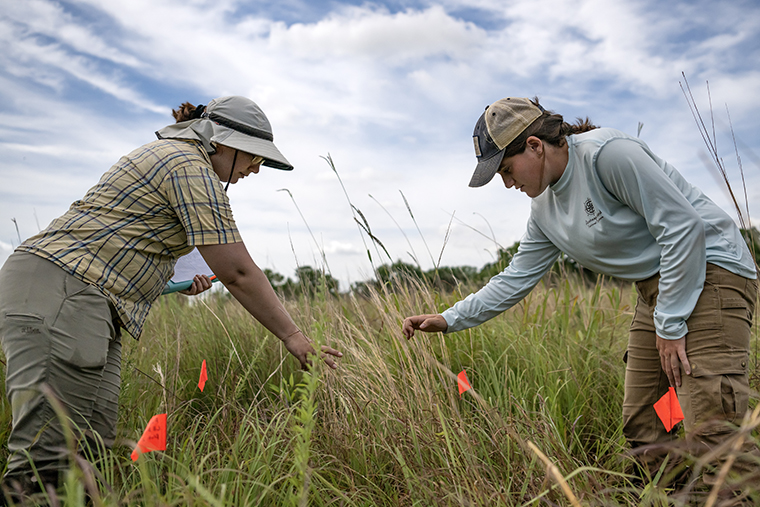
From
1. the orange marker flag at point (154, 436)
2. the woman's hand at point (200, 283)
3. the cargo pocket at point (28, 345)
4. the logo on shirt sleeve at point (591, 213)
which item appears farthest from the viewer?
the woman's hand at point (200, 283)

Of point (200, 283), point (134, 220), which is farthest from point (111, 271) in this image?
point (200, 283)

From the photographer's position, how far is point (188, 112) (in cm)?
222

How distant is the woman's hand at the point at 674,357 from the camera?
180cm

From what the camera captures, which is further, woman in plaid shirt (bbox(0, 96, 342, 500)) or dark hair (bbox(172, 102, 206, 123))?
dark hair (bbox(172, 102, 206, 123))

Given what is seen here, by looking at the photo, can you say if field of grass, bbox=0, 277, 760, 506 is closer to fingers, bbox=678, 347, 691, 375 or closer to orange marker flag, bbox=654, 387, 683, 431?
orange marker flag, bbox=654, 387, 683, 431

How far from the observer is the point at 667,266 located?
1774 millimetres

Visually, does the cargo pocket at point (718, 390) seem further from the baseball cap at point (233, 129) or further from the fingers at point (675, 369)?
the baseball cap at point (233, 129)

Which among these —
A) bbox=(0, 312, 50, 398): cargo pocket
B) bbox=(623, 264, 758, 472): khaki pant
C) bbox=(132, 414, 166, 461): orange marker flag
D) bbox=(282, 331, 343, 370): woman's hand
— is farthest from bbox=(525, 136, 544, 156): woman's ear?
bbox=(0, 312, 50, 398): cargo pocket

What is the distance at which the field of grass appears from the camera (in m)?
1.61

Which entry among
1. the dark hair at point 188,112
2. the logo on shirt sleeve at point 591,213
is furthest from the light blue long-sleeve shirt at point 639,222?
the dark hair at point 188,112

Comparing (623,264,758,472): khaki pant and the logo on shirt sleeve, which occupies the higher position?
the logo on shirt sleeve

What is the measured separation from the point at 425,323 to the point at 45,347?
4.68 feet

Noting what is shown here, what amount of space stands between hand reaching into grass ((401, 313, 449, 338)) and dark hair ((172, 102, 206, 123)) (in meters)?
1.25

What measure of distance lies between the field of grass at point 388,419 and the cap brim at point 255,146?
86 cm
